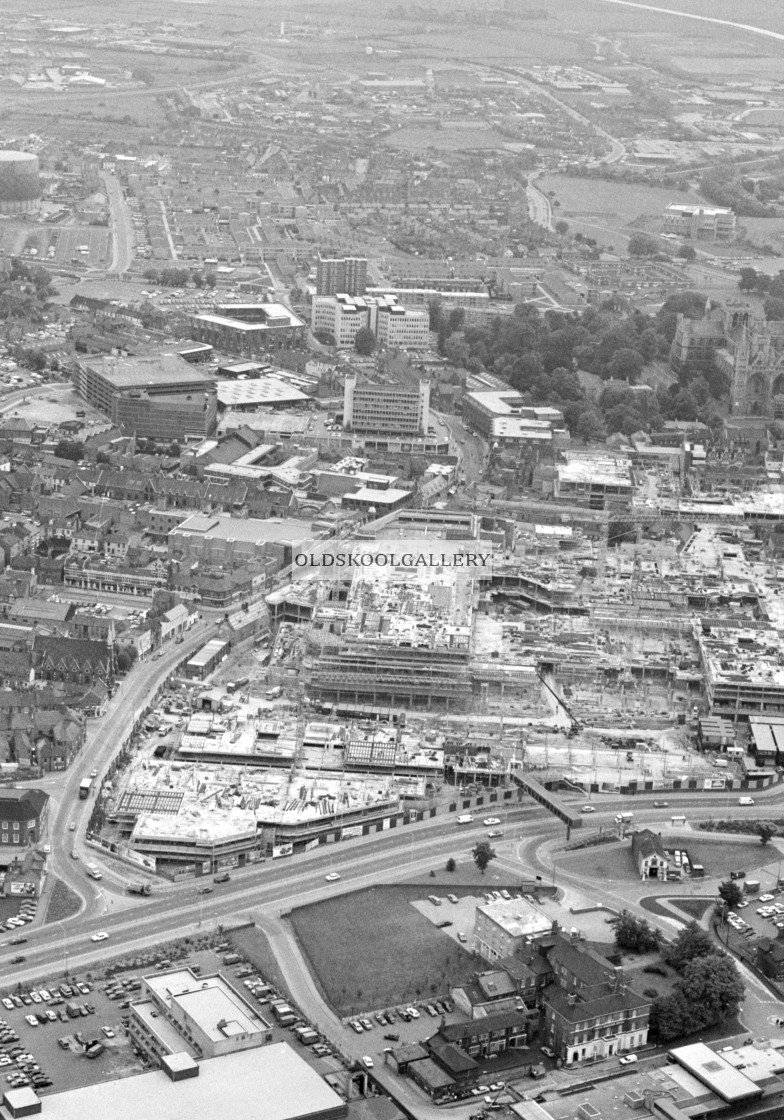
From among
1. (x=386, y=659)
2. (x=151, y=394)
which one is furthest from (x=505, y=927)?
(x=151, y=394)

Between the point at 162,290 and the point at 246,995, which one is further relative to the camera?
the point at 162,290

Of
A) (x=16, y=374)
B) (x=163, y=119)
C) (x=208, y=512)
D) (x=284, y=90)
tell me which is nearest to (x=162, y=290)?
(x=16, y=374)

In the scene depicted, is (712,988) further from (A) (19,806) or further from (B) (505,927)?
(A) (19,806)

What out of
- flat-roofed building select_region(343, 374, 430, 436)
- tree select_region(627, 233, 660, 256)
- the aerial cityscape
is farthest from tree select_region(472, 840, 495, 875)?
tree select_region(627, 233, 660, 256)

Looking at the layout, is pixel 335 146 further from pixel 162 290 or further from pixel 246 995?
pixel 246 995

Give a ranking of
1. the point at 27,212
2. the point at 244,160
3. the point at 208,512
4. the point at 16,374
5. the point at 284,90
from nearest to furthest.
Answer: the point at 208,512
the point at 16,374
the point at 27,212
the point at 244,160
the point at 284,90

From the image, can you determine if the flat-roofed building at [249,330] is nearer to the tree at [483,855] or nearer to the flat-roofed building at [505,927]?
the tree at [483,855]

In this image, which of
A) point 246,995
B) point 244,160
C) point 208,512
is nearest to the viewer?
point 246,995
